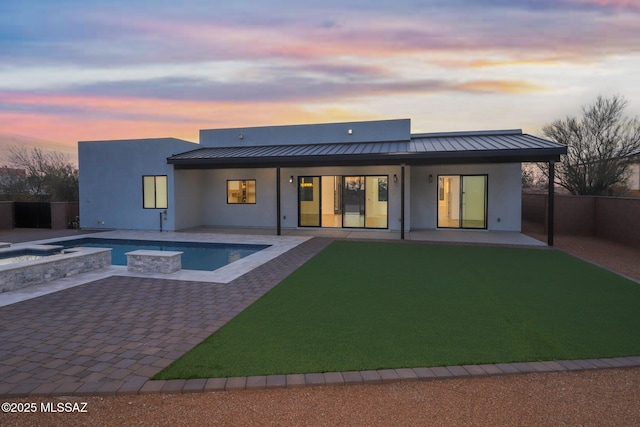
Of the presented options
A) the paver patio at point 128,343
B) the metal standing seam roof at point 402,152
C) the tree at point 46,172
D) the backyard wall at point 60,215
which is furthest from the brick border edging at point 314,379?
the tree at point 46,172

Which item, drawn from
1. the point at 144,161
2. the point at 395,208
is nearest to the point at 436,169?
the point at 395,208

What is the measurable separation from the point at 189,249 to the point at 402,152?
7366 mm

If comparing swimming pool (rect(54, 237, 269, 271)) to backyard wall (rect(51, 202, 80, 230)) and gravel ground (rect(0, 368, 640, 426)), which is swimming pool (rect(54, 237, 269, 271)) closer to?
backyard wall (rect(51, 202, 80, 230))

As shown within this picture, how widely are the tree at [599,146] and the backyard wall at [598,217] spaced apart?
16.9 feet

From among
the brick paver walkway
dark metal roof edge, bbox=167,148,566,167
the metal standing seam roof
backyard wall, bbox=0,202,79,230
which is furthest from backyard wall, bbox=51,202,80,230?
the brick paver walkway

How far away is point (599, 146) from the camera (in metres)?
18.9

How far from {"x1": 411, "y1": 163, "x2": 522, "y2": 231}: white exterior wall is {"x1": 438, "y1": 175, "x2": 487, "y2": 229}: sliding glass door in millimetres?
182

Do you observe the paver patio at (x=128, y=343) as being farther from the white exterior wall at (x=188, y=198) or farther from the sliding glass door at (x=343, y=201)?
the sliding glass door at (x=343, y=201)

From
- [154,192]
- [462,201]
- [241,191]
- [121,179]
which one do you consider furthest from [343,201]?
[121,179]

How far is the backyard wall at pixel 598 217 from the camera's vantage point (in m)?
11.0

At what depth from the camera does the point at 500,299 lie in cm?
559

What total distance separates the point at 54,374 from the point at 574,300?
670 cm

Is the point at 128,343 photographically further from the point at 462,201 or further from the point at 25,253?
the point at 462,201

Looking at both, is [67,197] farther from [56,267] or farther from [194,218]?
[56,267]
